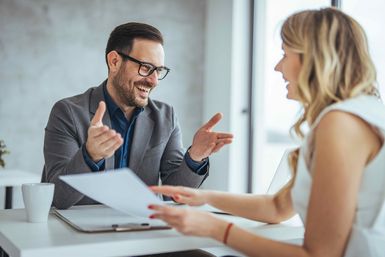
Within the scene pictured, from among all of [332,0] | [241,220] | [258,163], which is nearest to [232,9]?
[332,0]

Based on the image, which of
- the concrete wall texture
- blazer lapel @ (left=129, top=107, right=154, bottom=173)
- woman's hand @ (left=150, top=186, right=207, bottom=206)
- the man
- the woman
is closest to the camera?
the woman

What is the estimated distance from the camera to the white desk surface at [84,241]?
42.1 inches

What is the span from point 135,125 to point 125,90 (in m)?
0.16

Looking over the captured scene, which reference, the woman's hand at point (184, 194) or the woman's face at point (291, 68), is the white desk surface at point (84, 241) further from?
the woman's face at point (291, 68)

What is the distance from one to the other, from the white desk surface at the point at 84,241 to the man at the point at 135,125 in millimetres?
472

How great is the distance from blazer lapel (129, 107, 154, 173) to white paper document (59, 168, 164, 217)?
770mm

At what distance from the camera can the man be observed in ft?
6.09

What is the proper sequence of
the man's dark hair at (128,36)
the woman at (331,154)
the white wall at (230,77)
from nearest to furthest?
1. the woman at (331,154)
2. the man's dark hair at (128,36)
3. the white wall at (230,77)

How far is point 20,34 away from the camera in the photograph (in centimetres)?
376

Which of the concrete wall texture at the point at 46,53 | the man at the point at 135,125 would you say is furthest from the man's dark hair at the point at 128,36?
the concrete wall texture at the point at 46,53

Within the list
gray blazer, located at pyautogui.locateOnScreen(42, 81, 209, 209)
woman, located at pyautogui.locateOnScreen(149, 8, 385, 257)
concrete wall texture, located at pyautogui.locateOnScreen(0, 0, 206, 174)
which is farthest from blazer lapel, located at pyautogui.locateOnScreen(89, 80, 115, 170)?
concrete wall texture, located at pyautogui.locateOnScreen(0, 0, 206, 174)

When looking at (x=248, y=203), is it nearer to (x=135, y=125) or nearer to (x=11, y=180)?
(x=135, y=125)

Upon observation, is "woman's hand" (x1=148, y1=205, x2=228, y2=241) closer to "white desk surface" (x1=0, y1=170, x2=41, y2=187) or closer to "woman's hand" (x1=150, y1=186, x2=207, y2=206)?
"woman's hand" (x1=150, y1=186, x2=207, y2=206)

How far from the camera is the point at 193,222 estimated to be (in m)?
1.09
